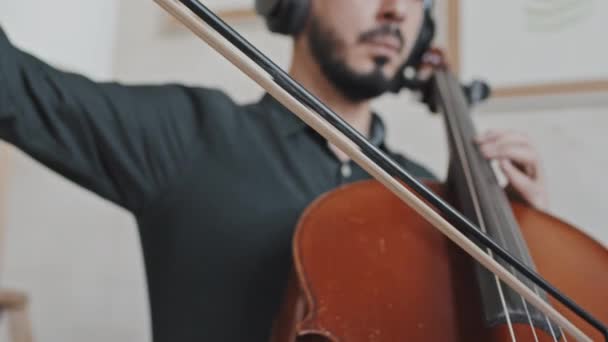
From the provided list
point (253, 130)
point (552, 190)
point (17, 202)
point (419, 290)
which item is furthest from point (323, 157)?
point (17, 202)

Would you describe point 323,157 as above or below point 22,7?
below

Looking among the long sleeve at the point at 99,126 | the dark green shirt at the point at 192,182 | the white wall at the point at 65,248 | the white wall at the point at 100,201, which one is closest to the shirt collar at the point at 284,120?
the dark green shirt at the point at 192,182

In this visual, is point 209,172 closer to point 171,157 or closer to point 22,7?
point 171,157

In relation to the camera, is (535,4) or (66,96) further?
(535,4)

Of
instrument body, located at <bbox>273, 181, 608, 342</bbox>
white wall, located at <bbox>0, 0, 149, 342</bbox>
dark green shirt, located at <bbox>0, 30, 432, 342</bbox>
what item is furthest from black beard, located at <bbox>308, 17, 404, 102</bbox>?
white wall, located at <bbox>0, 0, 149, 342</bbox>

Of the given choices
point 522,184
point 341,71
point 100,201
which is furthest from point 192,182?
point 100,201

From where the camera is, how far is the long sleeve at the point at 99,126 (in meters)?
0.59

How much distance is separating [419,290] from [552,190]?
0.64m

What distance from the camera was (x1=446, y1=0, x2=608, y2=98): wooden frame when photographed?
1055mm

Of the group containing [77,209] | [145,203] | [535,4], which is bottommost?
[77,209]

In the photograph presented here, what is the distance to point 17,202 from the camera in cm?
126

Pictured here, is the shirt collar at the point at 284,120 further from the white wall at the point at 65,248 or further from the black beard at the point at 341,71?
the white wall at the point at 65,248

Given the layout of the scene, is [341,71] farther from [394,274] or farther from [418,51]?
[394,274]

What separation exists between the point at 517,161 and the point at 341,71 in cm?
26
